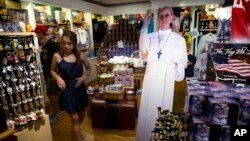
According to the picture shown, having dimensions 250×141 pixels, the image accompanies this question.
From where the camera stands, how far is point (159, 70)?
7.71ft

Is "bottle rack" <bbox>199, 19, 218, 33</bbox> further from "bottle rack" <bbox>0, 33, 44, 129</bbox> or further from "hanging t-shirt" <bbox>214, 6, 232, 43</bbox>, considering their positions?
"bottle rack" <bbox>0, 33, 44, 129</bbox>

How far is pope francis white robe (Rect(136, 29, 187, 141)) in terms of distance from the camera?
7.50ft

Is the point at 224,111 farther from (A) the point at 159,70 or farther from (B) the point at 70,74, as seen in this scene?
(B) the point at 70,74

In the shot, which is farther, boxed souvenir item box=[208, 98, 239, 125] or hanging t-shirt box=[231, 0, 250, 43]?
hanging t-shirt box=[231, 0, 250, 43]

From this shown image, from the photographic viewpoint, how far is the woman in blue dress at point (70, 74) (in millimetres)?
2260

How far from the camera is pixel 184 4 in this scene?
20.2 feet

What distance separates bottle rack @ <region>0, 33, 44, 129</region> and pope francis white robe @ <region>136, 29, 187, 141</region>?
50.0 inches

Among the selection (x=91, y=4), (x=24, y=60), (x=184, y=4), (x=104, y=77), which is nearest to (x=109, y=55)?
(x=104, y=77)

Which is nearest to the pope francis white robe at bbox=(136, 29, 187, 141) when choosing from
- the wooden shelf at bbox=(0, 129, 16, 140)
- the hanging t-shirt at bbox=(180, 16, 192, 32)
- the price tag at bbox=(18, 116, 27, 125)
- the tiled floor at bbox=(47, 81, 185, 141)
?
the tiled floor at bbox=(47, 81, 185, 141)

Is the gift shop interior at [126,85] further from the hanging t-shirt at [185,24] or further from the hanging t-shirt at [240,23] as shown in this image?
the hanging t-shirt at [185,24]

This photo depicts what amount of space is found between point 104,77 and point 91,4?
3.79 meters

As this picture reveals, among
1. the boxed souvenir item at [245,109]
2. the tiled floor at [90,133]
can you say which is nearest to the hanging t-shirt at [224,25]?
the boxed souvenir item at [245,109]

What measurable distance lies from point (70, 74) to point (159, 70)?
3.44ft

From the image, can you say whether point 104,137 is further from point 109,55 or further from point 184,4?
point 184,4
